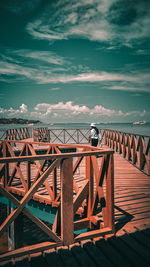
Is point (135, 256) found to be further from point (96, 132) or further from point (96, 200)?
point (96, 132)

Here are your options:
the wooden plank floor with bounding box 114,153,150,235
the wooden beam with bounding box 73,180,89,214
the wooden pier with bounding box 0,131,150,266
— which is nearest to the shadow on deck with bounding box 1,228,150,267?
the wooden pier with bounding box 0,131,150,266

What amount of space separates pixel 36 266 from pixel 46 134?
19575 mm

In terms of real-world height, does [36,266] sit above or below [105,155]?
below

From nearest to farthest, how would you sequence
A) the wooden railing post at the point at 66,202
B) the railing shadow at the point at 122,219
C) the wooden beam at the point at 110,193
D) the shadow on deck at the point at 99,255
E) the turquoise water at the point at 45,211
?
the shadow on deck at the point at 99,255 < the wooden railing post at the point at 66,202 < the wooden beam at the point at 110,193 < the railing shadow at the point at 122,219 < the turquoise water at the point at 45,211

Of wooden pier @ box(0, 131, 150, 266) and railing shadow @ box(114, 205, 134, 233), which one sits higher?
wooden pier @ box(0, 131, 150, 266)

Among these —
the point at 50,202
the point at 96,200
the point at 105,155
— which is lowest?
the point at 50,202

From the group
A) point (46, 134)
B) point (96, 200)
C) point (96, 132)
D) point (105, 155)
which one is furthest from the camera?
point (46, 134)

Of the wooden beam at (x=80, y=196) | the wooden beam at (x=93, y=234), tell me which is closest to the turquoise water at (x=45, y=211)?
the wooden beam at (x=80, y=196)

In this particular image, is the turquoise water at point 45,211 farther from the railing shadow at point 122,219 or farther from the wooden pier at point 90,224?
the railing shadow at point 122,219

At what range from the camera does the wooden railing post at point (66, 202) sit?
7.72ft

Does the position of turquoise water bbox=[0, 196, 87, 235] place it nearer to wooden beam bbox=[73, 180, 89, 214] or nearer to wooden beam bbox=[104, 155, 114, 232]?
wooden beam bbox=[73, 180, 89, 214]

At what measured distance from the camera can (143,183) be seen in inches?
205

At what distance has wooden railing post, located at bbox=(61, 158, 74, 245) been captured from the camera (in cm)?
235

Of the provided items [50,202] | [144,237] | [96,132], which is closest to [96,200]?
[144,237]
